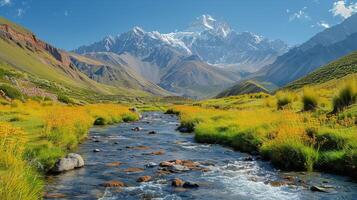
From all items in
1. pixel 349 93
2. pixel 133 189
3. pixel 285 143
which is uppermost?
pixel 349 93

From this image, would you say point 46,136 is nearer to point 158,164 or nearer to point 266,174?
point 158,164

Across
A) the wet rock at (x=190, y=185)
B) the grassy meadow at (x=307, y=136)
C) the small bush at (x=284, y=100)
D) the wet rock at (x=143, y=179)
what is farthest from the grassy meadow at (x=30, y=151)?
the small bush at (x=284, y=100)

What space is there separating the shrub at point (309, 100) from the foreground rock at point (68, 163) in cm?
2508

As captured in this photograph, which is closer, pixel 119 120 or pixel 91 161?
pixel 91 161

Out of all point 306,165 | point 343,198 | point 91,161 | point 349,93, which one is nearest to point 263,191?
point 343,198

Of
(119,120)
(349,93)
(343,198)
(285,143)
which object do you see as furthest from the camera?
(119,120)

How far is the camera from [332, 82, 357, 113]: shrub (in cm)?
3656

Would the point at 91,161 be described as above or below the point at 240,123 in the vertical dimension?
below

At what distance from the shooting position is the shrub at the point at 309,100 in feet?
141

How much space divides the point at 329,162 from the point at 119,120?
1881 inches

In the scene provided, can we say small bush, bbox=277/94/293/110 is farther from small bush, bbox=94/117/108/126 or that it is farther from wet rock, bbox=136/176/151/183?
wet rock, bbox=136/176/151/183

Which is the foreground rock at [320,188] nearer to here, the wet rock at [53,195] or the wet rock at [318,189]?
the wet rock at [318,189]

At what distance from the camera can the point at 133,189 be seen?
21484mm

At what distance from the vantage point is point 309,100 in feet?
141
